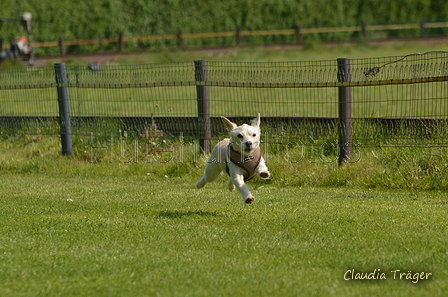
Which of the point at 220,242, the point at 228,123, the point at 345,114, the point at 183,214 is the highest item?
the point at 228,123

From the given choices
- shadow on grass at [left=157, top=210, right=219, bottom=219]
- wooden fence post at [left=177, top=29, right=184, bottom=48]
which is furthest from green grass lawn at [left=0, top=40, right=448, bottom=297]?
wooden fence post at [left=177, top=29, right=184, bottom=48]

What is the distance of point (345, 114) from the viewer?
33.3 ft

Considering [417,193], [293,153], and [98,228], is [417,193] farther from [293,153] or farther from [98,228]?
[98,228]

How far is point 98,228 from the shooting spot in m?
7.06

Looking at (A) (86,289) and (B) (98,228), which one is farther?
(B) (98,228)

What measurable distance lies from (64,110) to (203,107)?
3.13 m

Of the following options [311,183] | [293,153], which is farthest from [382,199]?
A: [293,153]

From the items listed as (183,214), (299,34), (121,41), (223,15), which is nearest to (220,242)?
(183,214)

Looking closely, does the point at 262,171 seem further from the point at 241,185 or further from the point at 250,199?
the point at 250,199

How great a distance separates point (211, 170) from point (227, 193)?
1.52m

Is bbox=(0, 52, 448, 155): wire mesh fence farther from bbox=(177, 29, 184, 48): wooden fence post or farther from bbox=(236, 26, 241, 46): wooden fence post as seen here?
bbox=(236, 26, 241, 46): wooden fence post

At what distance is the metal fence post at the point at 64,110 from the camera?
1277cm

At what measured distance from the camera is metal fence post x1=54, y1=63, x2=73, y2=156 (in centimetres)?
1277

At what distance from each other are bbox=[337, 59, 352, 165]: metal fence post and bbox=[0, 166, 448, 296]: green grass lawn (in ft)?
2.45
